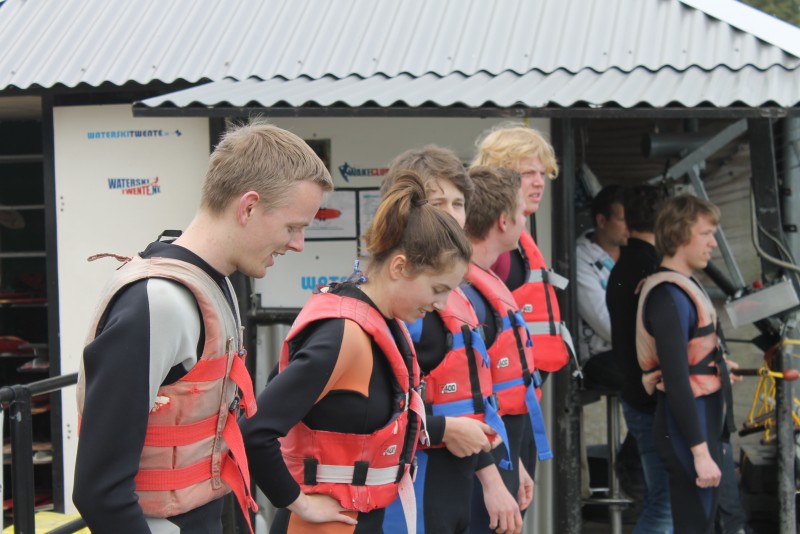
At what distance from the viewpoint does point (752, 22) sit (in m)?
5.59

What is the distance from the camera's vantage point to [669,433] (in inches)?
177

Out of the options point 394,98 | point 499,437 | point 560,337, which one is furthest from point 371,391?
point 394,98

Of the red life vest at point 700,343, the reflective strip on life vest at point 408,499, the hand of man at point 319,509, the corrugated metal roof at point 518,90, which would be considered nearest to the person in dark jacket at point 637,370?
the red life vest at point 700,343

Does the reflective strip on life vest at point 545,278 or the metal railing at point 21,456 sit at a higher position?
the reflective strip on life vest at point 545,278

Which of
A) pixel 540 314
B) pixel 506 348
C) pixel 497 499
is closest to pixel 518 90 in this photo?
pixel 540 314

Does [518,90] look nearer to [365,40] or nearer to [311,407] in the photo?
[365,40]

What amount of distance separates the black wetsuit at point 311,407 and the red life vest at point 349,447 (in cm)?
2

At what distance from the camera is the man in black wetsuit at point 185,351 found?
5.96 feet

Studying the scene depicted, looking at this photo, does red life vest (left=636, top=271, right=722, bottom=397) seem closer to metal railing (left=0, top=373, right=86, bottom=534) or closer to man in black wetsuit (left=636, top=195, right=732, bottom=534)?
man in black wetsuit (left=636, top=195, right=732, bottom=534)

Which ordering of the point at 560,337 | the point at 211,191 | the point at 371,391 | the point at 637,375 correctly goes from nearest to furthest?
the point at 211,191, the point at 371,391, the point at 560,337, the point at 637,375

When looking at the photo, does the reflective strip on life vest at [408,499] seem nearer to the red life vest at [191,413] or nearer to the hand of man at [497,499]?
the hand of man at [497,499]

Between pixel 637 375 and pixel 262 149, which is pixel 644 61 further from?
pixel 262 149

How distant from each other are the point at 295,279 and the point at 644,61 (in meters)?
2.27

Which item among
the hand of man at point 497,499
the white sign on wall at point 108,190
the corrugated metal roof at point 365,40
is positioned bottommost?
the hand of man at point 497,499
